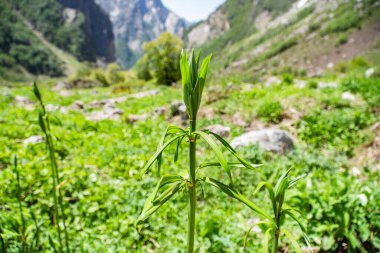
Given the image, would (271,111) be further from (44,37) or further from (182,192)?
(44,37)

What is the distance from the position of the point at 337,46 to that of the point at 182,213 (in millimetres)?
110091

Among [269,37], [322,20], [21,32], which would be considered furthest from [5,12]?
[322,20]

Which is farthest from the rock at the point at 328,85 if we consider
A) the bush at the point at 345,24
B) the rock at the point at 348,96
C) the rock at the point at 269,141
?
the bush at the point at 345,24

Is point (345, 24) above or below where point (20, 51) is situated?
below

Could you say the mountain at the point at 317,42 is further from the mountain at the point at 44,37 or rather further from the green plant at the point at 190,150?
the mountain at the point at 44,37

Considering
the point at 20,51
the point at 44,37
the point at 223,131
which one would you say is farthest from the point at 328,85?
the point at 44,37

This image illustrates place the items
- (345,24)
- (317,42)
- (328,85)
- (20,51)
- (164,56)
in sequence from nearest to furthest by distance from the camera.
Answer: (328,85), (164,56), (345,24), (317,42), (20,51)

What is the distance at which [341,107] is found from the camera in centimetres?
686

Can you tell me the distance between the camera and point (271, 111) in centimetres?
696

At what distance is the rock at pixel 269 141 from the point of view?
207 inches

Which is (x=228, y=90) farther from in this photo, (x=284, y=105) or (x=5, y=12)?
(x=5, y=12)

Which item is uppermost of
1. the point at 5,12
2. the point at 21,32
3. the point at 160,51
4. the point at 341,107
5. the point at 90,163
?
the point at 5,12

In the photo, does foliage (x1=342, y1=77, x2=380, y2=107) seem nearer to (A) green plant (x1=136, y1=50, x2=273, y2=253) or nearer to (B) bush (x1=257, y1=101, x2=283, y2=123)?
(B) bush (x1=257, y1=101, x2=283, y2=123)

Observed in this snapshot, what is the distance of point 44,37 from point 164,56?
161 metres
